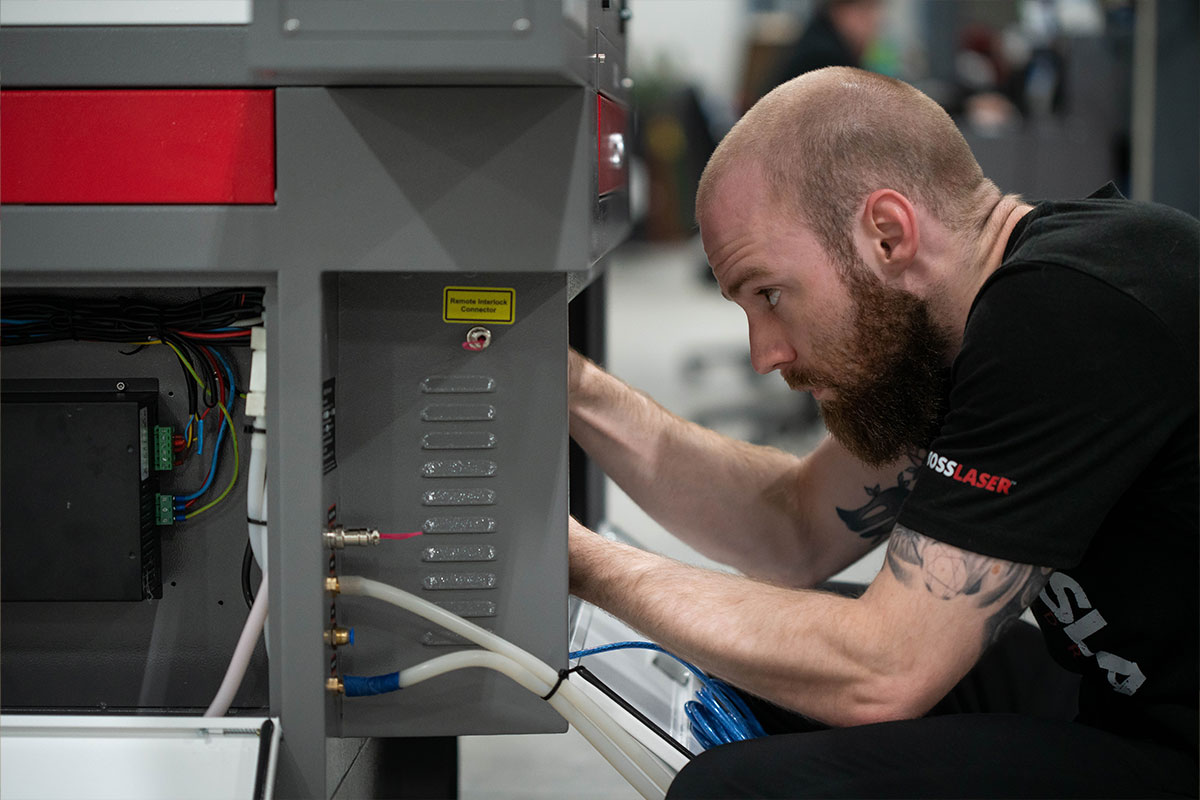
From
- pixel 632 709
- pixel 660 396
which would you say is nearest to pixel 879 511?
pixel 632 709

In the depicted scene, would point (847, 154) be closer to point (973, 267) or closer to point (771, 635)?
point (973, 267)

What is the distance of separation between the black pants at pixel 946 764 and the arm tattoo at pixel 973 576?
0.11 m

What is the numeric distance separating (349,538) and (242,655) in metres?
0.16

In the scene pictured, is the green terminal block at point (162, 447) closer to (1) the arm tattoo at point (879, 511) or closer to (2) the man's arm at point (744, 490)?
(2) the man's arm at point (744, 490)

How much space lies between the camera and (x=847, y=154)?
3.69 feet

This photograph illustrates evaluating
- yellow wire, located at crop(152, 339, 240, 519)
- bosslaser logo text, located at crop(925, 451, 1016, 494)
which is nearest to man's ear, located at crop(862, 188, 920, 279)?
bosslaser logo text, located at crop(925, 451, 1016, 494)

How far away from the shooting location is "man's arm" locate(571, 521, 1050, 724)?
0.97 meters

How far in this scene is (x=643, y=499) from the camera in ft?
4.97

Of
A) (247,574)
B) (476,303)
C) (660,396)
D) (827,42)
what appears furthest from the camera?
(660,396)

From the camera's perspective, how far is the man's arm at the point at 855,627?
969 millimetres

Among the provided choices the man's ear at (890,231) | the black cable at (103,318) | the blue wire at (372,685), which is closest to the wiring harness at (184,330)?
the black cable at (103,318)

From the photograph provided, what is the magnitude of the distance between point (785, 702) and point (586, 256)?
1.57 feet

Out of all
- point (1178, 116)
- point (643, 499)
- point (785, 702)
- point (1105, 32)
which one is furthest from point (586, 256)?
point (1105, 32)

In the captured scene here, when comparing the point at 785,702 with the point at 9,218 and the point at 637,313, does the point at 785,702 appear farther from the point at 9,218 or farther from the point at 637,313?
the point at 637,313
